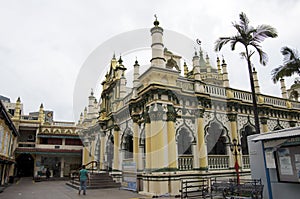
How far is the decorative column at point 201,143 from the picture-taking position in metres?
14.5

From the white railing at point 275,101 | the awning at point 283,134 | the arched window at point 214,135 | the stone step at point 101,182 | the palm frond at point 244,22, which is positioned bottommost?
the stone step at point 101,182

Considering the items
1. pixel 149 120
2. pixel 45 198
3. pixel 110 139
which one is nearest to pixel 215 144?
pixel 149 120

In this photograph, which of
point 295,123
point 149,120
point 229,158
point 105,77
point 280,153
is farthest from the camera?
point 105,77

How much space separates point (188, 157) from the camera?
1443 cm

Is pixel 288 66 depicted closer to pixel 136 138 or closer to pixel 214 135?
pixel 214 135

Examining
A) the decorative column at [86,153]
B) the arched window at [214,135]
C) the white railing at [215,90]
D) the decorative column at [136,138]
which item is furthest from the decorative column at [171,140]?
the decorative column at [86,153]

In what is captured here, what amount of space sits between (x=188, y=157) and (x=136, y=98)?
5073 millimetres

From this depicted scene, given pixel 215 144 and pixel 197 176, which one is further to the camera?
pixel 215 144

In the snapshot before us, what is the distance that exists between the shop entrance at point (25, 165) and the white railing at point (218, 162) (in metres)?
30.9

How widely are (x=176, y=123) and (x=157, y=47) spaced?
15.7ft

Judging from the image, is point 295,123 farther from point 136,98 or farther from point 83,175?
point 83,175

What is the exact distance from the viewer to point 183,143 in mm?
15742

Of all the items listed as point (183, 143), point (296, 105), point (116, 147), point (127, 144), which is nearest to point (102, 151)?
point (116, 147)

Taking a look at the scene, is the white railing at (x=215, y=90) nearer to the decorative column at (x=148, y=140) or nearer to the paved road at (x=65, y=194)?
the decorative column at (x=148, y=140)
